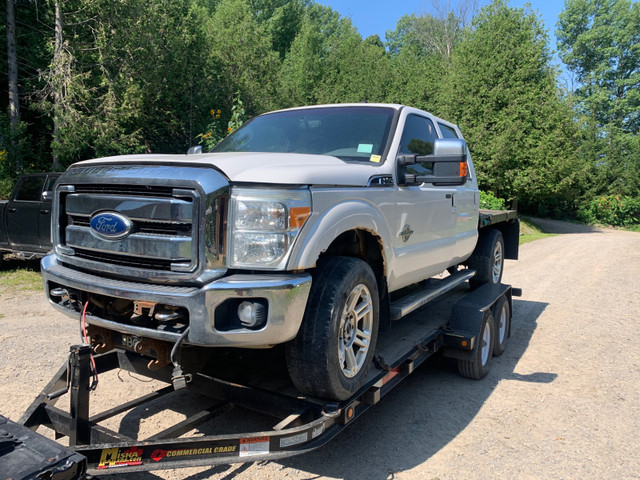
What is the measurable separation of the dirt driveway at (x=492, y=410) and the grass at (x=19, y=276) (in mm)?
746

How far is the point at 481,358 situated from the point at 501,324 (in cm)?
93

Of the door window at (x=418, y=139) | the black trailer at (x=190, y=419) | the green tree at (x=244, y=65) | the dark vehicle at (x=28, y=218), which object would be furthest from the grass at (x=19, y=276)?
the green tree at (x=244, y=65)

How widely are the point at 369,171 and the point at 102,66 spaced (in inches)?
522

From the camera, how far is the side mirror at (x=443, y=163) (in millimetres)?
3494

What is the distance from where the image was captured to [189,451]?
8.50 feet

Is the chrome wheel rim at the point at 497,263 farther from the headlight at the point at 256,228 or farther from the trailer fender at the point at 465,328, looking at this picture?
the headlight at the point at 256,228

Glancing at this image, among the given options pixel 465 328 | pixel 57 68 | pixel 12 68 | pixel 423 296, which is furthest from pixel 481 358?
pixel 12 68

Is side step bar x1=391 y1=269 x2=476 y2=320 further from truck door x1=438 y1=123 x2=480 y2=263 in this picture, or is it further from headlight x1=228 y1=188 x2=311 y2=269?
headlight x1=228 y1=188 x2=311 y2=269

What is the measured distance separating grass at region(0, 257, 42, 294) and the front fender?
7.23m

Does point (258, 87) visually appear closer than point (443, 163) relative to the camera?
No

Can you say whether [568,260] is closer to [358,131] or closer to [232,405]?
[358,131]

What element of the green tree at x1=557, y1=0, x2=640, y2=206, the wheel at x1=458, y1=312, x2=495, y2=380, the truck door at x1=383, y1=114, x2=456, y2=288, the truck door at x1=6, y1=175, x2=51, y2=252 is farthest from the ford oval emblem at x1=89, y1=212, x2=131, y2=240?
the green tree at x1=557, y1=0, x2=640, y2=206

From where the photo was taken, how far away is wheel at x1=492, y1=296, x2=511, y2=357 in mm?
5547

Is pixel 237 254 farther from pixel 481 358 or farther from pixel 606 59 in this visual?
pixel 606 59
